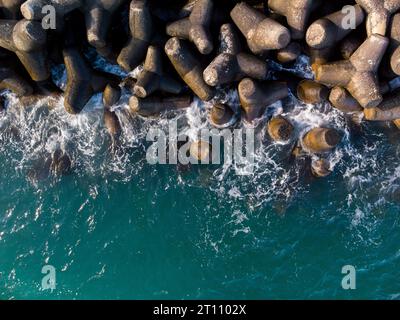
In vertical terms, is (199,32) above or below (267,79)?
above

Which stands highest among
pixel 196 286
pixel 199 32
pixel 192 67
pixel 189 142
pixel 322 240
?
pixel 199 32

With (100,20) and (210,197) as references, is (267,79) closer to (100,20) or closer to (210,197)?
(210,197)

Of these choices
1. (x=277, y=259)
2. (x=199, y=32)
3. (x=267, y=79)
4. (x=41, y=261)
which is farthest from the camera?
(x=41, y=261)

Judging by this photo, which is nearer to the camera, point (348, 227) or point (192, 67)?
point (192, 67)

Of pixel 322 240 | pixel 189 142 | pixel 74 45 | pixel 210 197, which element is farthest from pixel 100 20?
pixel 322 240

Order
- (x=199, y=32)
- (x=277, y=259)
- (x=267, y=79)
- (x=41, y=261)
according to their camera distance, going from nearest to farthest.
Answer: (x=199, y=32)
(x=267, y=79)
(x=277, y=259)
(x=41, y=261)

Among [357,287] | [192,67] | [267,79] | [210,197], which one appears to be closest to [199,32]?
[192,67]

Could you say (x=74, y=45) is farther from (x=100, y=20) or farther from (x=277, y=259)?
(x=277, y=259)
